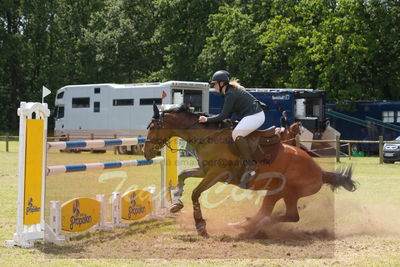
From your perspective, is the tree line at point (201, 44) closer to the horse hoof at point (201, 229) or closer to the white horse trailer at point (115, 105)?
the white horse trailer at point (115, 105)

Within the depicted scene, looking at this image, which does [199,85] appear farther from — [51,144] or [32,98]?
[32,98]

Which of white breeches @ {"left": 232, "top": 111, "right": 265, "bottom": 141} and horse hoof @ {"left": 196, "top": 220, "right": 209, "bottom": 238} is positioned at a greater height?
white breeches @ {"left": 232, "top": 111, "right": 265, "bottom": 141}

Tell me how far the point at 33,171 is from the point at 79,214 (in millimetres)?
1135

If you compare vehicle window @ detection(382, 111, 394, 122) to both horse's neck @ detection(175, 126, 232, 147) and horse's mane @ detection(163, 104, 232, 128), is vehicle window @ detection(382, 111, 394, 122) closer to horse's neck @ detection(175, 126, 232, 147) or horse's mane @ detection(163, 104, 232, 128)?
horse's mane @ detection(163, 104, 232, 128)

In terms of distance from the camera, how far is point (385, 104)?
2842 centimetres

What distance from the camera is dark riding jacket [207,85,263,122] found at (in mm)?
7832

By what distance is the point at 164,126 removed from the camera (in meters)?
8.11

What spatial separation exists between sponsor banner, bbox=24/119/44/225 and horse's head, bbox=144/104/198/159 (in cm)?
170

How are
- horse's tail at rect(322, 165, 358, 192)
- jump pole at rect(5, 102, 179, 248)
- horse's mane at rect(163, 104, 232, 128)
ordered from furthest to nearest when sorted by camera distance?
horse's tail at rect(322, 165, 358, 192)
horse's mane at rect(163, 104, 232, 128)
jump pole at rect(5, 102, 179, 248)

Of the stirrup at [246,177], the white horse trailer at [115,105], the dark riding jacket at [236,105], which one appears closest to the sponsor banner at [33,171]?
the dark riding jacket at [236,105]

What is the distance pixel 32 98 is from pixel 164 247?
42908 millimetres

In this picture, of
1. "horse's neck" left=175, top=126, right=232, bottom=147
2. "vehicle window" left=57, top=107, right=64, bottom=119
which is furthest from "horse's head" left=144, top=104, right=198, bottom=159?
"vehicle window" left=57, top=107, right=64, bottom=119

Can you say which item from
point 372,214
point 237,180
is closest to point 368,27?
point 372,214

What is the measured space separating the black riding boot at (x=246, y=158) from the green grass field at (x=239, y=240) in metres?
0.90
